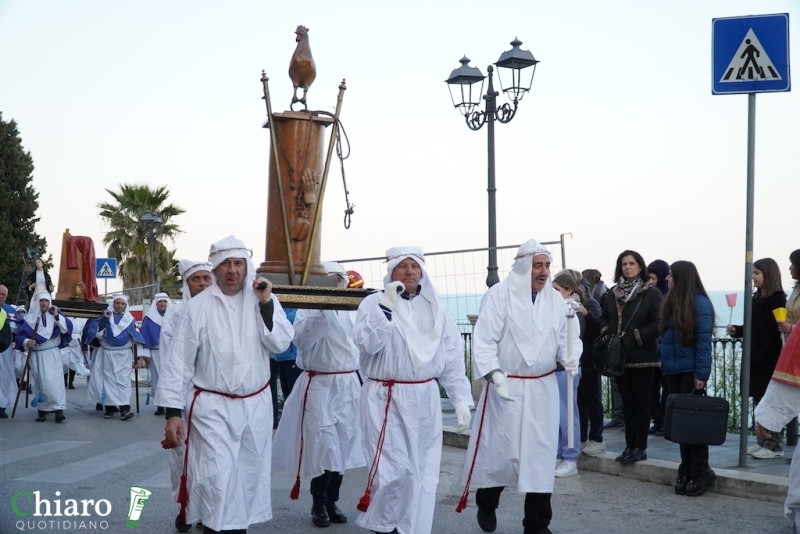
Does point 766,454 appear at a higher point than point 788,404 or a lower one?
lower

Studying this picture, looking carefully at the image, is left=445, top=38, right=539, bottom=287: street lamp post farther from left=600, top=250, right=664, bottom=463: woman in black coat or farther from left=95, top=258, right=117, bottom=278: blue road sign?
left=95, top=258, right=117, bottom=278: blue road sign

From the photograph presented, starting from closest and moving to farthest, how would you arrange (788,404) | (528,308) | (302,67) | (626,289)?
(788,404), (528,308), (302,67), (626,289)

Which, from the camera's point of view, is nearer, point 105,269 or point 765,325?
point 765,325

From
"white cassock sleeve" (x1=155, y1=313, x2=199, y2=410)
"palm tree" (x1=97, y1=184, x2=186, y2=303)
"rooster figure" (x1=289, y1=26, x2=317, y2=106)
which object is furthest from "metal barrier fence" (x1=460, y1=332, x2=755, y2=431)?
"palm tree" (x1=97, y1=184, x2=186, y2=303)

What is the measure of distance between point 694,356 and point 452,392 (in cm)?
277

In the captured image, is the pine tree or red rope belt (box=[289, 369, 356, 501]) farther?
the pine tree

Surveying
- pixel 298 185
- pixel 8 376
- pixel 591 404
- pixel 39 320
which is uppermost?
pixel 298 185

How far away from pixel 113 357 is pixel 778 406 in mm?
11716

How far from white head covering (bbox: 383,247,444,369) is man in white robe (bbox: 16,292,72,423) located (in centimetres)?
939

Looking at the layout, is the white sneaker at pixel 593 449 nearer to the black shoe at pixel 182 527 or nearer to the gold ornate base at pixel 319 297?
the gold ornate base at pixel 319 297

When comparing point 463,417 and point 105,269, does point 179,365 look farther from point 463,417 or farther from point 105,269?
point 105,269

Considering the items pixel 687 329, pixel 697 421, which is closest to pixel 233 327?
pixel 697 421

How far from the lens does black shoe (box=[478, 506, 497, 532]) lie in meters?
7.07

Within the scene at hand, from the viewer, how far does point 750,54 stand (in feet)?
26.6
